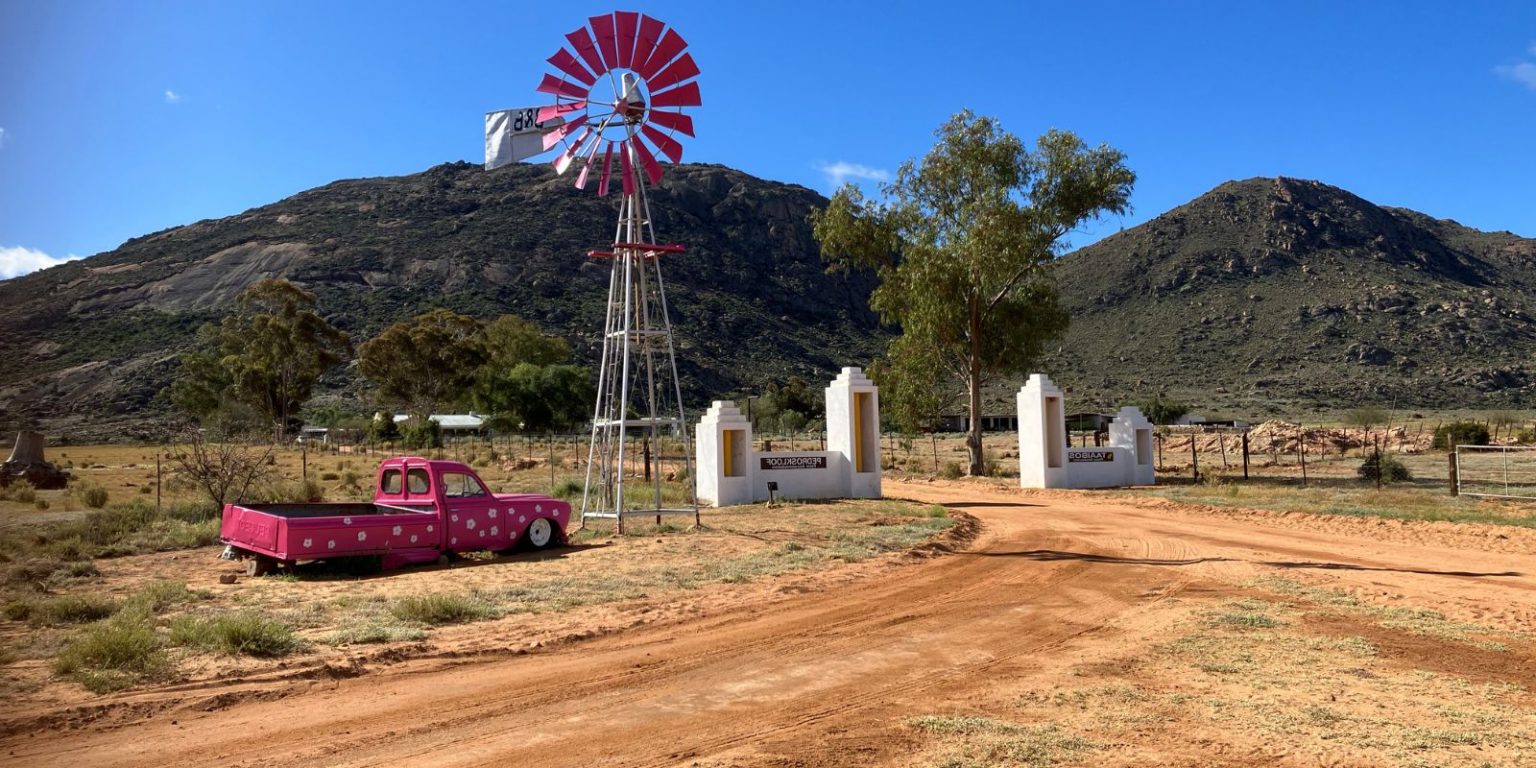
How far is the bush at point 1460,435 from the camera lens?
44000 millimetres

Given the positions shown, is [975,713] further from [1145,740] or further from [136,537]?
[136,537]

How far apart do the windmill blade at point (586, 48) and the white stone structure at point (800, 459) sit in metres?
10.0

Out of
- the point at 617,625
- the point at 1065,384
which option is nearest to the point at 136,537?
the point at 617,625

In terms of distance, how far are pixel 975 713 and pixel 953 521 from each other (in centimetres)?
1355

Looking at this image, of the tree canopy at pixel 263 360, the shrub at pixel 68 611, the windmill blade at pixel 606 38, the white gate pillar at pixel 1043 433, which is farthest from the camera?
the tree canopy at pixel 263 360

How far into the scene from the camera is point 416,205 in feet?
404

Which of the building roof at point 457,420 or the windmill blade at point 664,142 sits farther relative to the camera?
the building roof at point 457,420

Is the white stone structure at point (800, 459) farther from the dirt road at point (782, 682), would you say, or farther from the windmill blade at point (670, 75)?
the dirt road at point (782, 682)

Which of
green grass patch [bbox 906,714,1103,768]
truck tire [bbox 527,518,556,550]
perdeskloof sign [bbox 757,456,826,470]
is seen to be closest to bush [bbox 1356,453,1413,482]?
perdeskloof sign [bbox 757,456,826,470]

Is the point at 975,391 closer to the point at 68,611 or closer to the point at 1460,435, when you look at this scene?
the point at 1460,435

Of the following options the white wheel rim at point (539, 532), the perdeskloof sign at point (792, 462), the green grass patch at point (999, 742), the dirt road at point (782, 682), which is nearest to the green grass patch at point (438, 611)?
the dirt road at point (782, 682)

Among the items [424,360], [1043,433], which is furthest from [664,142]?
[424,360]

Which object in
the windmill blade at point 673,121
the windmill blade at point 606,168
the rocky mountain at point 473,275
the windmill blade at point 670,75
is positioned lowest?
the windmill blade at point 606,168

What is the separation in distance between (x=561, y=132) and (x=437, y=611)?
11679mm
